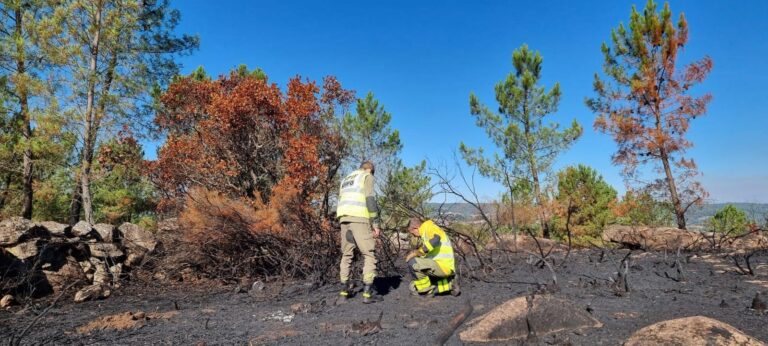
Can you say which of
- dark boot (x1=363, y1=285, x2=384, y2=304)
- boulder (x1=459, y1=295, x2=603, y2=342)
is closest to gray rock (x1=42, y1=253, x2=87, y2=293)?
dark boot (x1=363, y1=285, x2=384, y2=304)

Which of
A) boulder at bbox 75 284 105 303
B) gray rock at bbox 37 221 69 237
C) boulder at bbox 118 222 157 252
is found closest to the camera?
boulder at bbox 75 284 105 303

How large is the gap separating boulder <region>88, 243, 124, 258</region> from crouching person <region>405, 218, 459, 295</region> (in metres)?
5.61

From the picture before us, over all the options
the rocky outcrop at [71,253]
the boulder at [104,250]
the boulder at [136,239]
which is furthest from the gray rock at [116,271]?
the boulder at [136,239]

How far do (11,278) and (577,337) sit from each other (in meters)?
7.16

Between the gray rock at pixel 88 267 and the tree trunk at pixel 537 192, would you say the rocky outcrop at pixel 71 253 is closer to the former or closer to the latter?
the gray rock at pixel 88 267

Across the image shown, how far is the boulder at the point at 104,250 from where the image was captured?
7.31 m

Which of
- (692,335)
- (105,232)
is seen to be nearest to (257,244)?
(105,232)

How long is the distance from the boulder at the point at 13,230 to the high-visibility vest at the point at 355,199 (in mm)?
5193

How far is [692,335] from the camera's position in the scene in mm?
2420

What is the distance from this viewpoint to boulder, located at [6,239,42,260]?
6.26 metres

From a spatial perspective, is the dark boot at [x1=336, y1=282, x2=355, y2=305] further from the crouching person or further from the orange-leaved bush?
the orange-leaved bush

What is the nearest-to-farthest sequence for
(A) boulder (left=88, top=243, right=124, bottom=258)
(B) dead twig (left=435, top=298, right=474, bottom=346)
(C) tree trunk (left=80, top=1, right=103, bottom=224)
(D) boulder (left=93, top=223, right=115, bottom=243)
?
(B) dead twig (left=435, top=298, right=474, bottom=346) → (A) boulder (left=88, top=243, right=124, bottom=258) → (D) boulder (left=93, top=223, right=115, bottom=243) → (C) tree trunk (left=80, top=1, right=103, bottom=224)

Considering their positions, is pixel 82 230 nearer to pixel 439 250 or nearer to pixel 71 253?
pixel 71 253

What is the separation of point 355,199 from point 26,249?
5.36 metres
